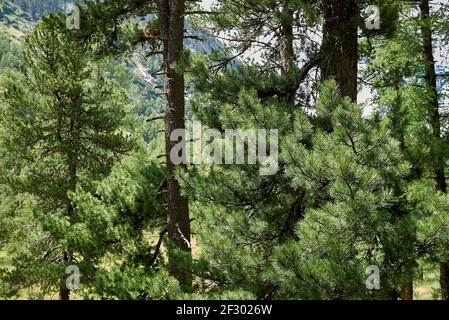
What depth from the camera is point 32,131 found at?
12656 mm

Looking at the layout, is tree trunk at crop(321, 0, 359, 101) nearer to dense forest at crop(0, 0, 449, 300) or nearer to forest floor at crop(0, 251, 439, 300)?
dense forest at crop(0, 0, 449, 300)

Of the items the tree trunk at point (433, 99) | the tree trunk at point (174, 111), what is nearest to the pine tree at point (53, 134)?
the tree trunk at point (174, 111)

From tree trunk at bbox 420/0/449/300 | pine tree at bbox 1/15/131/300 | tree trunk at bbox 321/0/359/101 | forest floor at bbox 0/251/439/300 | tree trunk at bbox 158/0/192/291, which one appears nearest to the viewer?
tree trunk at bbox 321/0/359/101

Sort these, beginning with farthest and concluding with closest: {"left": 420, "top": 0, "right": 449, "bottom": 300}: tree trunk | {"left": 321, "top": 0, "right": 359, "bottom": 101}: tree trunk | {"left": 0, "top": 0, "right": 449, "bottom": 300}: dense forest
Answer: {"left": 420, "top": 0, "right": 449, "bottom": 300}: tree trunk < {"left": 321, "top": 0, "right": 359, "bottom": 101}: tree trunk < {"left": 0, "top": 0, "right": 449, "bottom": 300}: dense forest

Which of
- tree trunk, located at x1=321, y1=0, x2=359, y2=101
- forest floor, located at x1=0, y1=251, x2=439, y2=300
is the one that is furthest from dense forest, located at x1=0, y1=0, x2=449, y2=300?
forest floor, located at x1=0, y1=251, x2=439, y2=300

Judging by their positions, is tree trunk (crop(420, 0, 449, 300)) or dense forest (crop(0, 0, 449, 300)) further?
tree trunk (crop(420, 0, 449, 300))

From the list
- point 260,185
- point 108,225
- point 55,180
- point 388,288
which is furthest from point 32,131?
point 388,288

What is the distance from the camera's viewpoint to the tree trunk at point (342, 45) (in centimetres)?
571

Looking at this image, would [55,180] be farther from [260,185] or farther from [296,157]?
[296,157]

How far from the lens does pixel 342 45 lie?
5.76m

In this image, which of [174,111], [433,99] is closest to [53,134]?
[174,111]

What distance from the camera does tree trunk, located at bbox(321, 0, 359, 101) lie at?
5707 mm

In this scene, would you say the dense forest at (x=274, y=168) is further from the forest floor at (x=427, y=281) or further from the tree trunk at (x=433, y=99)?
the forest floor at (x=427, y=281)
